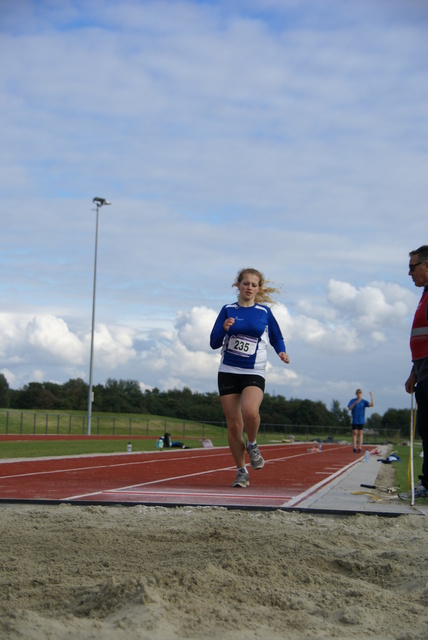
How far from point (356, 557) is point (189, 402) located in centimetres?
9496

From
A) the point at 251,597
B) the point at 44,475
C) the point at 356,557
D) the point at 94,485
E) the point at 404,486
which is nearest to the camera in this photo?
the point at 251,597

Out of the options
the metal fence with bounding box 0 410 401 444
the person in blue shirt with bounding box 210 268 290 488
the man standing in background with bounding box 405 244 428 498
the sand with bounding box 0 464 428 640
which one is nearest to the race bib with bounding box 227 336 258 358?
the person in blue shirt with bounding box 210 268 290 488

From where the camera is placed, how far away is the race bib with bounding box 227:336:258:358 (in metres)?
7.05

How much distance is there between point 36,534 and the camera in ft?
12.7

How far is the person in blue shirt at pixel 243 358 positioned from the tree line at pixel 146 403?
76.5m

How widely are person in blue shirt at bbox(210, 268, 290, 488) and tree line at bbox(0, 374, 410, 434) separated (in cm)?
7648

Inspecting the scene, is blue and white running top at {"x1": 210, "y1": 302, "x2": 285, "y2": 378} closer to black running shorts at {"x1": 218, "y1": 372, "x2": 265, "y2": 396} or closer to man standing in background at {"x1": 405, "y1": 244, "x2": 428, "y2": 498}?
black running shorts at {"x1": 218, "y1": 372, "x2": 265, "y2": 396}

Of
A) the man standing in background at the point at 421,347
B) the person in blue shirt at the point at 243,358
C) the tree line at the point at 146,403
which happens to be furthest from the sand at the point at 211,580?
the tree line at the point at 146,403

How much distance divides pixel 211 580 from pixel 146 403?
9102cm

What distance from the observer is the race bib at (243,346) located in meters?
7.05

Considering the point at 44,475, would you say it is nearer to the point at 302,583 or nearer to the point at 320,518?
the point at 320,518

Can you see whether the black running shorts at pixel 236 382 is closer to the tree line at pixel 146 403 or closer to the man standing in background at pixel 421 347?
the man standing in background at pixel 421 347

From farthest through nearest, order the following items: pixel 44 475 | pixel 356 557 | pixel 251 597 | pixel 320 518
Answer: pixel 44 475 < pixel 320 518 < pixel 356 557 < pixel 251 597

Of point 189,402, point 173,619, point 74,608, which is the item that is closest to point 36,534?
point 74,608
